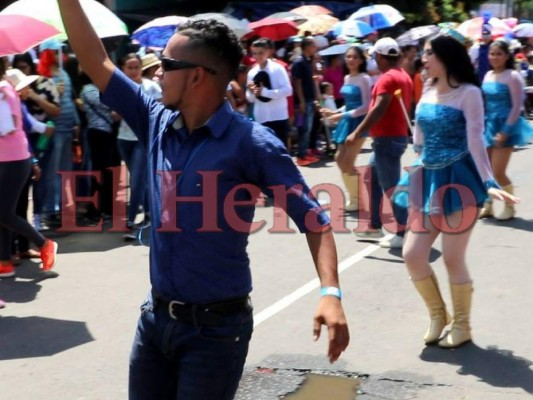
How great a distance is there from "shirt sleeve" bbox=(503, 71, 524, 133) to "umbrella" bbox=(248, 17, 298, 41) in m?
8.01

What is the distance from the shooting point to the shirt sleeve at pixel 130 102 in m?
3.46

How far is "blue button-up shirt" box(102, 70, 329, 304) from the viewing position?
10.4 feet

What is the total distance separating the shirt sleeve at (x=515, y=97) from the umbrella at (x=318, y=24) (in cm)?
979

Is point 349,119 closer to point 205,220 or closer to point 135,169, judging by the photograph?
point 135,169

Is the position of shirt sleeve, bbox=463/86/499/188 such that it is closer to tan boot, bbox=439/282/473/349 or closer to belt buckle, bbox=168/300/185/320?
tan boot, bbox=439/282/473/349

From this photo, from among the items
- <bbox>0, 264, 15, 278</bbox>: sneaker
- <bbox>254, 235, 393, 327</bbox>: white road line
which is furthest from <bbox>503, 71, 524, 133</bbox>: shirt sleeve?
<bbox>0, 264, 15, 278</bbox>: sneaker

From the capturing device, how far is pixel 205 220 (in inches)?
126

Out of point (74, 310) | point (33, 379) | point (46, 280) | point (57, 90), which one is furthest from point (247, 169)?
point (57, 90)

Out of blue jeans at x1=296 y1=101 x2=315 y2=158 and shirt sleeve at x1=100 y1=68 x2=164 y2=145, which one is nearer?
shirt sleeve at x1=100 y1=68 x2=164 y2=145

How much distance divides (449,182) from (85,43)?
3.09 meters

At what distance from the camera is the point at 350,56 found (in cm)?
1027

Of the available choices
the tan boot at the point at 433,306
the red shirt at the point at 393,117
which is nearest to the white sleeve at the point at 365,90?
the red shirt at the point at 393,117

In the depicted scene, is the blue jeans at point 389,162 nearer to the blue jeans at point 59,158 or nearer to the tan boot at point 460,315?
the tan boot at point 460,315

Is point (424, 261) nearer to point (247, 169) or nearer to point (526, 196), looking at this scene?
point (247, 169)
